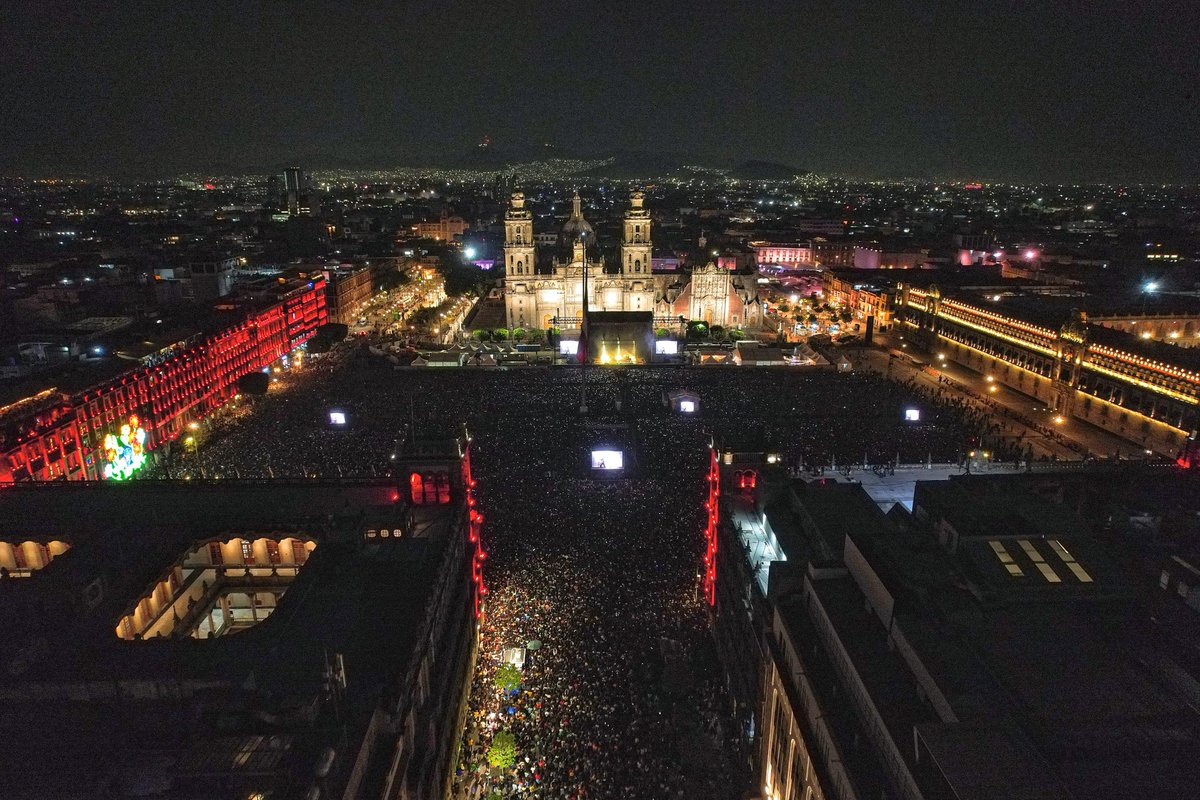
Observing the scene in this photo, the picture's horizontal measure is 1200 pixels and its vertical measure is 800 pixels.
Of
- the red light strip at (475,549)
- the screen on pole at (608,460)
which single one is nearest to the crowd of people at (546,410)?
the screen on pole at (608,460)

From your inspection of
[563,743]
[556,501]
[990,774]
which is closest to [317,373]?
[556,501]

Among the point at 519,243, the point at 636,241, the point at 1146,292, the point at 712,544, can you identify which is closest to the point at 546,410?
the point at 712,544

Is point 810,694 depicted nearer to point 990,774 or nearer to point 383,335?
point 990,774

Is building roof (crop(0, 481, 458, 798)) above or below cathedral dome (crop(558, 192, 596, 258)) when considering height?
below

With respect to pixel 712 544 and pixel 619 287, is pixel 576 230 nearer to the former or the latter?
pixel 619 287

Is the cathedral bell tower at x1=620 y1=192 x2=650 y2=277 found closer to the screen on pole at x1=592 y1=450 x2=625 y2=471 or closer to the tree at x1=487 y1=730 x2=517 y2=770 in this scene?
the screen on pole at x1=592 y1=450 x2=625 y2=471

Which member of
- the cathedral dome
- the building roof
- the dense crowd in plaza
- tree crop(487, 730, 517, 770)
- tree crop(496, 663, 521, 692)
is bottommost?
tree crop(487, 730, 517, 770)

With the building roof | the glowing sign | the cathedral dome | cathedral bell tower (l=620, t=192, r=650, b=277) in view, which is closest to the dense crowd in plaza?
the glowing sign
